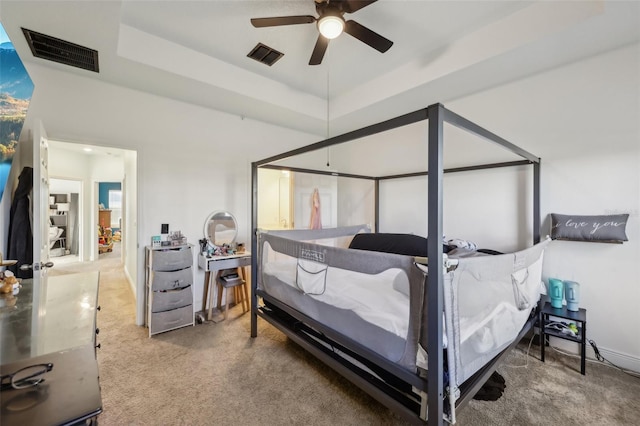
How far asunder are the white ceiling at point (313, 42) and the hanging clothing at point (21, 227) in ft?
3.66

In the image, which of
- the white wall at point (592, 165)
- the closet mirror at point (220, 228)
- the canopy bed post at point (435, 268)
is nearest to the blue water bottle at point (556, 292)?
the white wall at point (592, 165)

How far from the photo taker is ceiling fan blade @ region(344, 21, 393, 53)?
5.98ft

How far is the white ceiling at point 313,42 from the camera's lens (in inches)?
74.3

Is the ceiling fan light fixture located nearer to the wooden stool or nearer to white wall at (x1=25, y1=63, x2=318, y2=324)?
white wall at (x1=25, y1=63, x2=318, y2=324)

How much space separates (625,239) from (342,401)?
8.33 feet

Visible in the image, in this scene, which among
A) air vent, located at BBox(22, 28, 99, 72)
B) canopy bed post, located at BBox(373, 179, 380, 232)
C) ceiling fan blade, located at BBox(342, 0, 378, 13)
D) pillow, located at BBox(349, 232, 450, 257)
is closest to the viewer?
ceiling fan blade, located at BBox(342, 0, 378, 13)

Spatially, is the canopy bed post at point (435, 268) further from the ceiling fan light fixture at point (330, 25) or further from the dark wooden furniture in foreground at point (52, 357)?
the dark wooden furniture in foreground at point (52, 357)

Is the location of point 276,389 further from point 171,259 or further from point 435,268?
point 171,259

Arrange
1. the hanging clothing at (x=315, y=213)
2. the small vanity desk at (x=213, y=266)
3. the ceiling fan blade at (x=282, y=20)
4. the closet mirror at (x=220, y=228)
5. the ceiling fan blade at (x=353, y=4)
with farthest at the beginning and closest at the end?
the hanging clothing at (x=315, y=213), the closet mirror at (x=220, y=228), the small vanity desk at (x=213, y=266), the ceiling fan blade at (x=282, y=20), the ceiling fan blade at (x=353, y=4)

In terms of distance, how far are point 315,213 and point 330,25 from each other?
9.47ft


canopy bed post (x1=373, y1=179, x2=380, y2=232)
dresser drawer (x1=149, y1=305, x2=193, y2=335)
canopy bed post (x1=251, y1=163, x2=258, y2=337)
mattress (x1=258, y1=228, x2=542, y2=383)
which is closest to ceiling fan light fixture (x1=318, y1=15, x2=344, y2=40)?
canopy bed post (x1=251, y1=163, x2=258, y2=337)

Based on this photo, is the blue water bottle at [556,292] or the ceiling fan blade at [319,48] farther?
the blue water bottle at [556,292]

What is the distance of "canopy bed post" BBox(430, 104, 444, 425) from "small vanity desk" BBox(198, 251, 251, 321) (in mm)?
2486

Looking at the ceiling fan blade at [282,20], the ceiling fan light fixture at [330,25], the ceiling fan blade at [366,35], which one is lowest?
the ceiling fan light fixture at [330,25]
